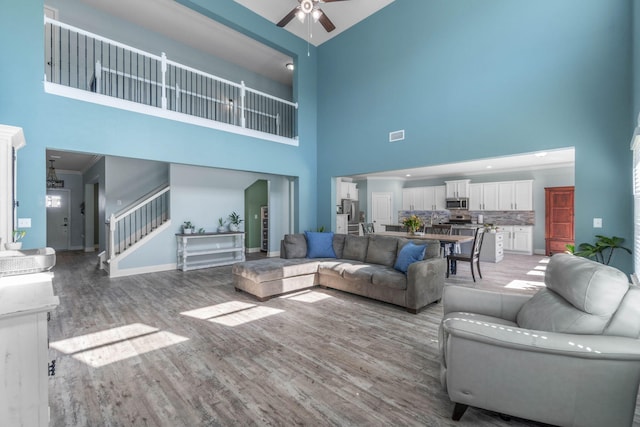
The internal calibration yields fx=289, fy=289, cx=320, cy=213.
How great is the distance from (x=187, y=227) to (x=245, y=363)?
4.86m

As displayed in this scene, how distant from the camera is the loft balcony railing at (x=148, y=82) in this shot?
5.53 m

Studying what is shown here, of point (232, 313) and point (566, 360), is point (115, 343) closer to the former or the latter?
point (232, 313)

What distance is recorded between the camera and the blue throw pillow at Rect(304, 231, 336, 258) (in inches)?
211

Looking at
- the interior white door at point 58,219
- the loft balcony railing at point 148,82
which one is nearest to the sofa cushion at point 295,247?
the loft balcony railing at point 148,82

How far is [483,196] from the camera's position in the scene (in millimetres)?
9516

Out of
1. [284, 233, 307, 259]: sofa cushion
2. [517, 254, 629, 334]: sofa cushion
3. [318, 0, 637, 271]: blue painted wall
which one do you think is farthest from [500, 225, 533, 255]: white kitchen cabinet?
[517, 254, 629, 334]: sofa cushion

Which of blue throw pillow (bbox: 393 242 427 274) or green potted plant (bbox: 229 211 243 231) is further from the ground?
green potted plant (bbox: 229 211 243 231)

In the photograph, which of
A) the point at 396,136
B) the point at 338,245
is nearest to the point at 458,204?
the point at 396,136

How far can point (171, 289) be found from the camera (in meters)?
4.83

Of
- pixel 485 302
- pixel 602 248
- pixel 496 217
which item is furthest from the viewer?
pixel 496 217

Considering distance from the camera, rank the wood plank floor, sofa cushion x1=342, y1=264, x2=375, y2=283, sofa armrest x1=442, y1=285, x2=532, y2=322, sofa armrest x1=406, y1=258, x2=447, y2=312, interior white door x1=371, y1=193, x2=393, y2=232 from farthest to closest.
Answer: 1. interior white door x1=371, y1=193, x2=393, y2=232
2. sofa cushion x1=342, y1=264, x2=375, y2=283
3. sofa armrest x1=406, y1=258, x2=447, y2=312
4. sofa armrest x1=442, y1=285, x2=532, y2=322
5. the wood plank floor

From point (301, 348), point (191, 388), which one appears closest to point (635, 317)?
point (301, 348)

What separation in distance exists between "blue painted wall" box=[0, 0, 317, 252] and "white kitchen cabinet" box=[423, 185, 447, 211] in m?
6.59

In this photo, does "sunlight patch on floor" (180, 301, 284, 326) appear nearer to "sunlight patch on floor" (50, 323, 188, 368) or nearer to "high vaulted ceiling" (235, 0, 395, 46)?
"sunlight patch on floor" (50, 323, 188, 368)
